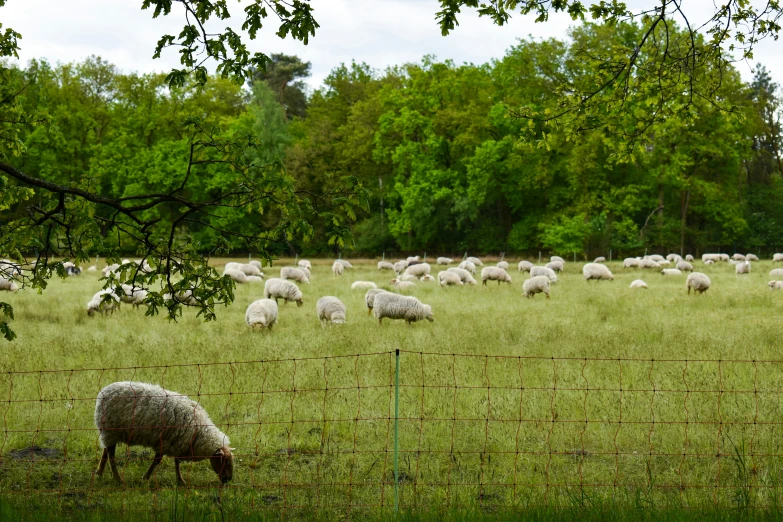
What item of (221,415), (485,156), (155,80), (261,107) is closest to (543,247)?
(485,156)

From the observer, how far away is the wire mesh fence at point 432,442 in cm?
641

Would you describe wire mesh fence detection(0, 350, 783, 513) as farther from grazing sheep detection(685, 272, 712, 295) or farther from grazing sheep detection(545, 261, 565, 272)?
grazing sheep detection(545, 261, 565, 272)

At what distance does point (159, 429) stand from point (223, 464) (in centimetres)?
70

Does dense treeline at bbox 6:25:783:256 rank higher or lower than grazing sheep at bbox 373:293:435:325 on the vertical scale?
higher

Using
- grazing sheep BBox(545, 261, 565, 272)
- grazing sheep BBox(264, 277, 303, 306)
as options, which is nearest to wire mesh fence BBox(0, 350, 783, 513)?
grazing sheep BBox(264, 277, 303, 306)

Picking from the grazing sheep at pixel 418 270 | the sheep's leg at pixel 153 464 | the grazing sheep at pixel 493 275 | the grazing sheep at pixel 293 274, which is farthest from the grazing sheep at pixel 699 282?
the sheep's leg at pixel 153 464

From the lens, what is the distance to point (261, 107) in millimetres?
57531

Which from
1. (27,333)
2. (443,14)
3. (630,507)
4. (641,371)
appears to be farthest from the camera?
(27,333)

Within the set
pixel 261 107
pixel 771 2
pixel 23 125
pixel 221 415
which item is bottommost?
pixel 221 415

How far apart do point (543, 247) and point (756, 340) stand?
3674 cm

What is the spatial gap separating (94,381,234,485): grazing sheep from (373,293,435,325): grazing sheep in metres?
9.60

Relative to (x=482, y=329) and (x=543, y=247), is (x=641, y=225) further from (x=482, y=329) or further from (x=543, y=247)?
(x=482, y=329)

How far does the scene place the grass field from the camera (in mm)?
6480

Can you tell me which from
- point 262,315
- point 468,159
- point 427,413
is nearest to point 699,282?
point 262,315
